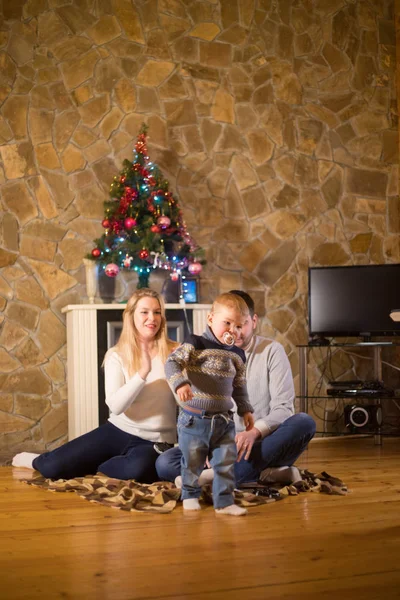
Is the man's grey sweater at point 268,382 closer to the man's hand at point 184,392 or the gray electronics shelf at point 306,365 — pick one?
the man's hand at point 184,392

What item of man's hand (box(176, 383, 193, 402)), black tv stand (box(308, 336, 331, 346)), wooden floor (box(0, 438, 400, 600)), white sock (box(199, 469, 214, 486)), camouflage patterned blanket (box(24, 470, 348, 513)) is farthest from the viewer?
black tv stand (box(308, 336, 331, 346))

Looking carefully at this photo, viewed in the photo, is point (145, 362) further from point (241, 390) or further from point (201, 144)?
point (201, 144)

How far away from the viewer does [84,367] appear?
16.6 ft

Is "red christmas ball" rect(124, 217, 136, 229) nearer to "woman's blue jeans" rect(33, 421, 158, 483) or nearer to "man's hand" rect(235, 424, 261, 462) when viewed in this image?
"woman's blue jeans" rect(33, 421, 158, 483)

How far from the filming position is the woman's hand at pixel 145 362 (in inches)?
145

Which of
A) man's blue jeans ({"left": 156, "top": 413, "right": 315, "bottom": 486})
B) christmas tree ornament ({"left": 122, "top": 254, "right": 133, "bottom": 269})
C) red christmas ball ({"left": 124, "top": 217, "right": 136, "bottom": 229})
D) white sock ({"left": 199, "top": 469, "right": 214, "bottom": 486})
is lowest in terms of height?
white sock ({"left": 199, "top": 469, "right": 214, "bottom": 486})

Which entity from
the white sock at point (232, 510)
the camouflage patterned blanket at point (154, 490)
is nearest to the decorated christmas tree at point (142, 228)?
the camouflage patterned blanket at point (154, 490)

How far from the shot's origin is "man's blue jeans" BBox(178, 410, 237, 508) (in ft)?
10.3

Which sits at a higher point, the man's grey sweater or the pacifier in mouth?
the pacifier in mouth

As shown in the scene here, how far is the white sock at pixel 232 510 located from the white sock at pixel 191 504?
0.09 metres

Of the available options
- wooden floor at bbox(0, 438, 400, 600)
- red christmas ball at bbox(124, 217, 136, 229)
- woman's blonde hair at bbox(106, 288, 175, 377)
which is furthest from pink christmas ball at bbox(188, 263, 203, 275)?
wooden floor at bbox(0, 438, 400, 600)

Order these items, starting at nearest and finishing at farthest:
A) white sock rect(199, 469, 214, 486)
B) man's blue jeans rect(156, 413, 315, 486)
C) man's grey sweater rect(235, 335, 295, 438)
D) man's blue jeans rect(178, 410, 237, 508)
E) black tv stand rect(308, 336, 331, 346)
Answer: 1. man's blue jeans rect(178, 410, 237, 508)
2. white sock rect(199, 469, 214, 486)
3. man's blue jeans rect(156, 413, 315, 486)
4. man's grey sweater rect(235, 335, 295, 438)
5. black tv stand rect(308, 336, 331, 346)

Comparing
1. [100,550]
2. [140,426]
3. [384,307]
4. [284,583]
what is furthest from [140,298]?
[384,307]

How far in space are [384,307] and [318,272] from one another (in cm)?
52
